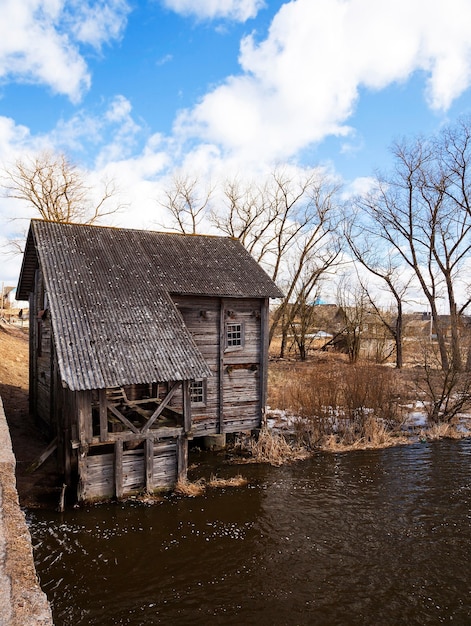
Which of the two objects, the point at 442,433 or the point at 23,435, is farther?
the point at 442,433

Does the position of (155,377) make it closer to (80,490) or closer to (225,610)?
(80,490)

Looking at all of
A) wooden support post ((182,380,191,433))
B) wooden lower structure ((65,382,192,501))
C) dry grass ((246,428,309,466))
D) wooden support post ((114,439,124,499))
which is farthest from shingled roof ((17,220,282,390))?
dry grass ((246,428,309,466))

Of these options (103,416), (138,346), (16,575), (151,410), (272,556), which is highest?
(138,346)

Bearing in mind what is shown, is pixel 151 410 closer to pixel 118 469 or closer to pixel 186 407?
pixel 186 407

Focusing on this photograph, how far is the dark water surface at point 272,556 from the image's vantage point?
7117 mm

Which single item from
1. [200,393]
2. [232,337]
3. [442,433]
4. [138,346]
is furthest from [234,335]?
[442,433]

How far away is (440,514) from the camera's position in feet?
34.3

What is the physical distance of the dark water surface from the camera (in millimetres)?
7117

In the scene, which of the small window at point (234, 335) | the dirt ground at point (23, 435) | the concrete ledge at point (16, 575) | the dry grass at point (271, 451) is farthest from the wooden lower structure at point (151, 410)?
the concrete ledge at point (16, 575)

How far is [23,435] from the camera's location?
576 inches

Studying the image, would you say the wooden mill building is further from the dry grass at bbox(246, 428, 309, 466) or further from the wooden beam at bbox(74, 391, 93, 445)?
the dry grass at bbox(246, 428, 309, 466)

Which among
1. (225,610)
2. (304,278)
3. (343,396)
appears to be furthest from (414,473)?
(304,278)

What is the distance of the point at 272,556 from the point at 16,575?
654 cm

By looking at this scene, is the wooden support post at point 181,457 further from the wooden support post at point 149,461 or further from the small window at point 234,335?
the small window at point 234,335
